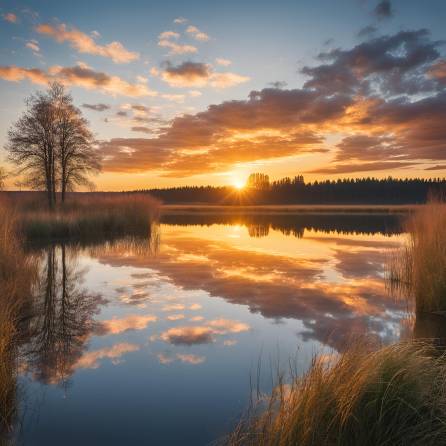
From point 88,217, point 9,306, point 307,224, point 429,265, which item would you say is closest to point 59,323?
point 9,306

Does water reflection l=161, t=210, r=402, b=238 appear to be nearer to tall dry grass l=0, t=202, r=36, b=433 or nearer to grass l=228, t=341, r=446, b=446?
tall dry grass l=0, t=202, r=36, b=433

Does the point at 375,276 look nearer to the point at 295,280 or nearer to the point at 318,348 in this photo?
the point at 295,280

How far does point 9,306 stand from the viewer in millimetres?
5801

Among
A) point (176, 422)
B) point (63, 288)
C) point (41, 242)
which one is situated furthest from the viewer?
point (41, 242)

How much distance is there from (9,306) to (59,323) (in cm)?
80

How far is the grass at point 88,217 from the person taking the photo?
16.4 m

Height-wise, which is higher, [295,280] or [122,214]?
[122,214]

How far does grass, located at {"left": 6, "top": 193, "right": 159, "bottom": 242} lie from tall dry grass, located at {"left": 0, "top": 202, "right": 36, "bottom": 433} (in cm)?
801

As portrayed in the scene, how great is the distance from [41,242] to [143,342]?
38.8ft

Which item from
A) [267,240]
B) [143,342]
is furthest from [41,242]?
[143,342]

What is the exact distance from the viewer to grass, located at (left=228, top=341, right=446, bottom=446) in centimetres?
255

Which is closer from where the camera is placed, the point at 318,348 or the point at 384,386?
the point at 384,386

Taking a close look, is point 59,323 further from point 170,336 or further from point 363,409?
point 363,409

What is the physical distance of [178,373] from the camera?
14.0 ft
